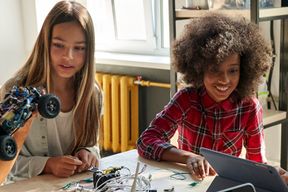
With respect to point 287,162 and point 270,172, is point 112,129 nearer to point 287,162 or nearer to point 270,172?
point 287,162

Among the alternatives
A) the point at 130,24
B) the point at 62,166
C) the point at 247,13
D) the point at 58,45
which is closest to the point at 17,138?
the point at 62,166

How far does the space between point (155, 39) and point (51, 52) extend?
1632 mm

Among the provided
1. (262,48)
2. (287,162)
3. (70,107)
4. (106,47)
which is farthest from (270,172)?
(106,47)

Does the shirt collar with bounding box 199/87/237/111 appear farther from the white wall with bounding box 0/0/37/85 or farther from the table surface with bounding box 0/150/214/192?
the white wall with bounding box 0/0/37/85

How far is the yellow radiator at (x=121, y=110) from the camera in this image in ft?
10.0

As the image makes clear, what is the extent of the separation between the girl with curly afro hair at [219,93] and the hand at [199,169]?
186 mm

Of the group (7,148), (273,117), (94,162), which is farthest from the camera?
(273,117)

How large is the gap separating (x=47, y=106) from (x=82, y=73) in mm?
522

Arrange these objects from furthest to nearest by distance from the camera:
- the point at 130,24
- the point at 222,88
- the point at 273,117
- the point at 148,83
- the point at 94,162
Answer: the point at 130,24, the point at 148,83, the point at 273,117, the point at 222,88, the point at 94,162

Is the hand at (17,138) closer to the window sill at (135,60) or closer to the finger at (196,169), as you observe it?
the finger at (196,169)

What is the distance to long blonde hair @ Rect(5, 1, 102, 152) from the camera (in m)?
1.63

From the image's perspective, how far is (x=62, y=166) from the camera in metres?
1.40

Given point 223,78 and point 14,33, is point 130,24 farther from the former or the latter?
point 223,78

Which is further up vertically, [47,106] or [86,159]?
[47,106]
